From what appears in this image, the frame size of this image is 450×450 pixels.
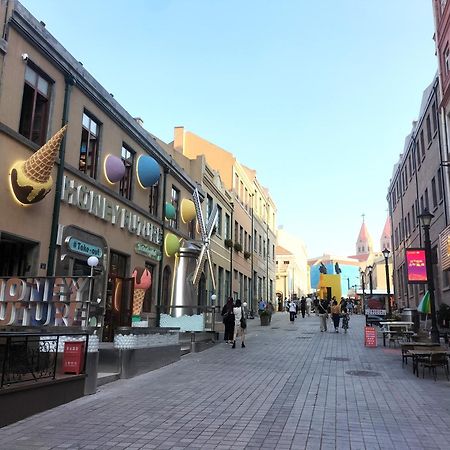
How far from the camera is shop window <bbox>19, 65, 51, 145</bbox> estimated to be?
11.8m

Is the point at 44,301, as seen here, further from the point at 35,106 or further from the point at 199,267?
the point at 199,267

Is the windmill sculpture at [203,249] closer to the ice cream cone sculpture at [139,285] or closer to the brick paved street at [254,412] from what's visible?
the ice cream cone sculpture at [139,285]

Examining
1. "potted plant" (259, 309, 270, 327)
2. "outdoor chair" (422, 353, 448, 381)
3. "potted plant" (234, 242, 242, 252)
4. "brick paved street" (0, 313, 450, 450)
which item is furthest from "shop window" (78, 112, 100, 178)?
"potted plant" (234, 242, 242, 252)

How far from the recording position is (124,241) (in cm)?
1658

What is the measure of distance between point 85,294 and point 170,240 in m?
11.0

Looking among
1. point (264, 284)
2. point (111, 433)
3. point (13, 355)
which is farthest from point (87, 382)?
point (264, 284)

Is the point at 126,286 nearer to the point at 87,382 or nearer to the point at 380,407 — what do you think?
the point at 87,382

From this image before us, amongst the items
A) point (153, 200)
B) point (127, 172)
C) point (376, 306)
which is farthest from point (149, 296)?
point (376, 306)

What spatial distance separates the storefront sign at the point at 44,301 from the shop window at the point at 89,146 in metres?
4.87

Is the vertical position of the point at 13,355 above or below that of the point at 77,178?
below

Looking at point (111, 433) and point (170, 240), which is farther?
point (170, 240)

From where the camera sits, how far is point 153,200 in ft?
65.3

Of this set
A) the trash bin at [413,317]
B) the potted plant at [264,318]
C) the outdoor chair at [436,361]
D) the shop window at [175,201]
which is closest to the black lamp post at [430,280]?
the outdoor chair at [436,361]

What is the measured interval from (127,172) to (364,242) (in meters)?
150
